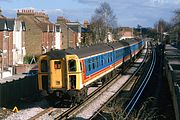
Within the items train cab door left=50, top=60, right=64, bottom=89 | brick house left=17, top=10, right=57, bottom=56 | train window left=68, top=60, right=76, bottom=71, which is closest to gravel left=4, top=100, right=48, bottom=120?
train cab door left=50, top=60, right=64, bottom=89

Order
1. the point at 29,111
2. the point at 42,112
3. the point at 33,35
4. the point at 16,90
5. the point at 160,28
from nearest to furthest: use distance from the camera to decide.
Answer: the point at 42,112, the point at 29,111, the point at 16,90, the point at 33,35, the point at 160,28

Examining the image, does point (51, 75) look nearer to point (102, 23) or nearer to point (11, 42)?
point (11, 42)

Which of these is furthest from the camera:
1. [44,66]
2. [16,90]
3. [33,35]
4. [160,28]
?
[160,28]

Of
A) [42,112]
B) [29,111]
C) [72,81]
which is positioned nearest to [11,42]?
[72,81]

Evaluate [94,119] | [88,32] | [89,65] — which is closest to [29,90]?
[89,65]

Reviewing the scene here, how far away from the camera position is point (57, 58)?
718 inches

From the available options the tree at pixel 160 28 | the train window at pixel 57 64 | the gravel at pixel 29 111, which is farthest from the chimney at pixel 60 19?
the tree at pixel 160 28

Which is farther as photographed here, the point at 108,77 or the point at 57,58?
Result: the point at 108,77

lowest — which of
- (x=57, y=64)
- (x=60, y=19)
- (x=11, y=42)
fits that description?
(x=57, y=64)

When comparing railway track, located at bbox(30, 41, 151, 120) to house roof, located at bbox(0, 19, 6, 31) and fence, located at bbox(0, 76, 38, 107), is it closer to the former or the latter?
fence, located at bbox(0, 76, 38, 107)

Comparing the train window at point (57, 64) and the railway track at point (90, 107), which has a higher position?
the train window at point (57, 64)

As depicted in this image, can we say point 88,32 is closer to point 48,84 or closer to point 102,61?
point 102,61

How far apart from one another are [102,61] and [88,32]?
2253 inches

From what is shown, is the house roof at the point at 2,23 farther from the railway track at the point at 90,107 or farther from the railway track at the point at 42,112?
the railway track at the point at 42,112
